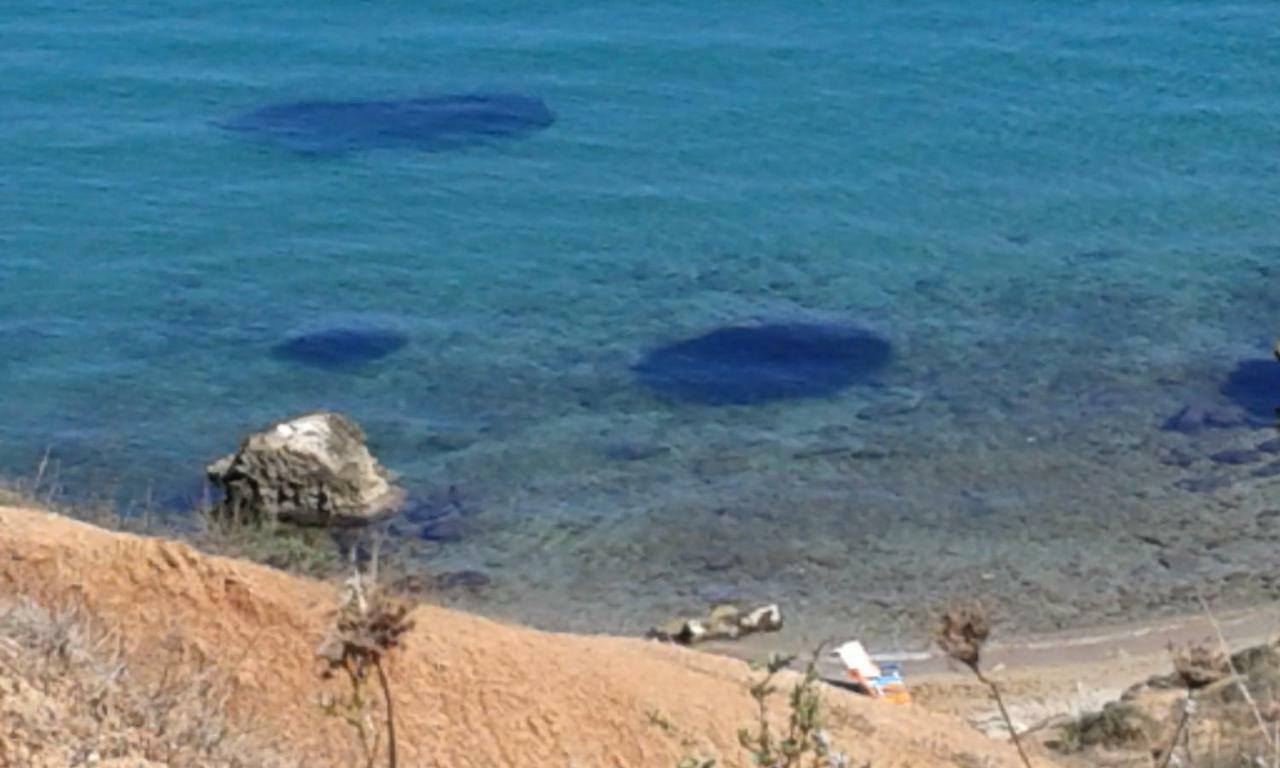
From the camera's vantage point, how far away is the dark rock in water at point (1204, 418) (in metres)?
21.8

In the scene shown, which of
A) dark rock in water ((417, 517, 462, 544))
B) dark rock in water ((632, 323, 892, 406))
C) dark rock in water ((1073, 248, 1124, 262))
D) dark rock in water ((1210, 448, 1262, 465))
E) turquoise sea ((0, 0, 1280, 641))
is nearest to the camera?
dark rock in water ((417, 517, 462, 544))

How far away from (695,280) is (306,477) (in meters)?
7.56

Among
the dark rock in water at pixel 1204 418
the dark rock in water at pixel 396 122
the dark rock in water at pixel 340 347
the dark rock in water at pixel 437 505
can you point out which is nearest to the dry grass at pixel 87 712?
the dark rock in water at pixel 437 505

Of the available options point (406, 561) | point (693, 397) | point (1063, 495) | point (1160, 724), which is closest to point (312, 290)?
point (693, 397)

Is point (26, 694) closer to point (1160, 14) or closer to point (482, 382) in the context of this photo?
point (482, 382)

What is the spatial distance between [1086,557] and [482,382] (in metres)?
7.10

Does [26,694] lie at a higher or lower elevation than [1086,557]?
higher

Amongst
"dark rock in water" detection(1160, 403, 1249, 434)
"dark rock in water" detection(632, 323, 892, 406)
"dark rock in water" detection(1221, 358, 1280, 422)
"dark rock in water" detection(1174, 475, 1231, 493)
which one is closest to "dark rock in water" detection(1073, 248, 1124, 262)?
"dark rock in water" detection(1221, 358, 1280, 422)

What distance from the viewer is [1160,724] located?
14.1 metres

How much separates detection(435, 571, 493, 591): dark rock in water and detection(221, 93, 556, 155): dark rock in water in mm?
12792

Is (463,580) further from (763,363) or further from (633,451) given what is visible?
(763,363)

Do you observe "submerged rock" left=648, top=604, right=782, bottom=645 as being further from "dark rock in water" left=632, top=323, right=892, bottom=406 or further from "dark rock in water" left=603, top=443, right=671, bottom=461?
"dark rock in water" left=632, top=323, right=892, bottom=406

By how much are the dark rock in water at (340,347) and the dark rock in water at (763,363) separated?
2.93 m

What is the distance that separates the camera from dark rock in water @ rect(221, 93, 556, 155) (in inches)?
1211
